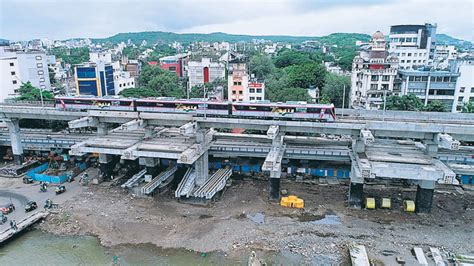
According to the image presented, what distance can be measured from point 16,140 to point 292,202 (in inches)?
1501

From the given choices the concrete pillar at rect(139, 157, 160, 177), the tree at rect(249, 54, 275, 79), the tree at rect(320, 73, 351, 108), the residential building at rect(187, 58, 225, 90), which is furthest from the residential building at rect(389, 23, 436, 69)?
the concrete pillar at rect(139, 157, 160, 177)

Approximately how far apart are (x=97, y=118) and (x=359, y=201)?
32.9m

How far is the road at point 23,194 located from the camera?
115 ft

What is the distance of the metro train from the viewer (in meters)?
37.8

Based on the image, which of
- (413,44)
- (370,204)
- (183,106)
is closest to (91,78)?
(183,106)

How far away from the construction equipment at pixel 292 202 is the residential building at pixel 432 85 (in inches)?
1688

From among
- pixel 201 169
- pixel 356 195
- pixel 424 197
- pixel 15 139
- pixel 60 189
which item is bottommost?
pixel 60 189

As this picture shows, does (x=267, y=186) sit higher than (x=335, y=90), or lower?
lower

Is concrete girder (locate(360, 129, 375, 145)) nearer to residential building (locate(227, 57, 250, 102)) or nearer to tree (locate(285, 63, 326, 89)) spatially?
residential building (locate(227, 57, 250, 102))

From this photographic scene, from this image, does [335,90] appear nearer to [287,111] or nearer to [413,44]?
[287,111]

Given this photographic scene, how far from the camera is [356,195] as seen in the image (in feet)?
116

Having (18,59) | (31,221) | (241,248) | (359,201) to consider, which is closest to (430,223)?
(359,201)

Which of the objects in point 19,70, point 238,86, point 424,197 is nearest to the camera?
point 424,197

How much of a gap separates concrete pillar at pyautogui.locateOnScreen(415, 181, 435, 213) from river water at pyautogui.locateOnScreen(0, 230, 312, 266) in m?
15.1
